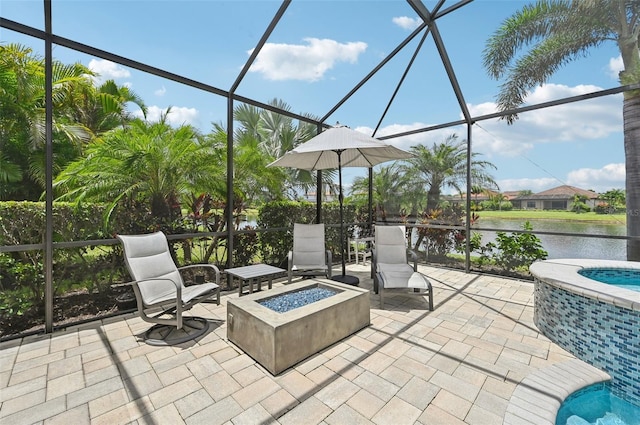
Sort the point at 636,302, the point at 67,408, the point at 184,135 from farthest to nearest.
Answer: the point at 184,135 → the point at 636,302 → the point at 67,408

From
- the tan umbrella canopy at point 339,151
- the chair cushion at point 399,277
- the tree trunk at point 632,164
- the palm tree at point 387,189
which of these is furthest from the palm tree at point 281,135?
the tree trunk at point 632,164

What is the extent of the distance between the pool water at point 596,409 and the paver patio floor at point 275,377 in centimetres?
34

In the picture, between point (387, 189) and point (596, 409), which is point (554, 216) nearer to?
point (387, 189)

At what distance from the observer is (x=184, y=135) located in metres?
5.09

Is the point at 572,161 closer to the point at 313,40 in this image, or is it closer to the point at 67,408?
the point at 313,40

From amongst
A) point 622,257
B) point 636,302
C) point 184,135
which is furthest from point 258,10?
point 622,257

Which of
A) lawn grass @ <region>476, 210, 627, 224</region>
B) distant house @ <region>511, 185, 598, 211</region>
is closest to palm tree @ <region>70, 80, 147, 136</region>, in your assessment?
lawn grass @ <region>476, 210, 627, 224</region>

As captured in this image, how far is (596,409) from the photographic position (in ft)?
7.89

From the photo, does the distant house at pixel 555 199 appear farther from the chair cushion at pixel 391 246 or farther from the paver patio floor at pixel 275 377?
the paver patio floor at pixel 275 377

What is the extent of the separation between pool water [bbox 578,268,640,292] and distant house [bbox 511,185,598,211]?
1831 mm

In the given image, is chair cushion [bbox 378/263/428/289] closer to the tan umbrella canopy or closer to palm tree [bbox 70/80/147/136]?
the tan umbrella canopy

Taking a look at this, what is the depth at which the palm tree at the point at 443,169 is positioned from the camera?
764 cm

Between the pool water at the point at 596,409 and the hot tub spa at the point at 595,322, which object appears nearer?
the pool water at the point at 596,409

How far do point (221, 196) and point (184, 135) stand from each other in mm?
1320
